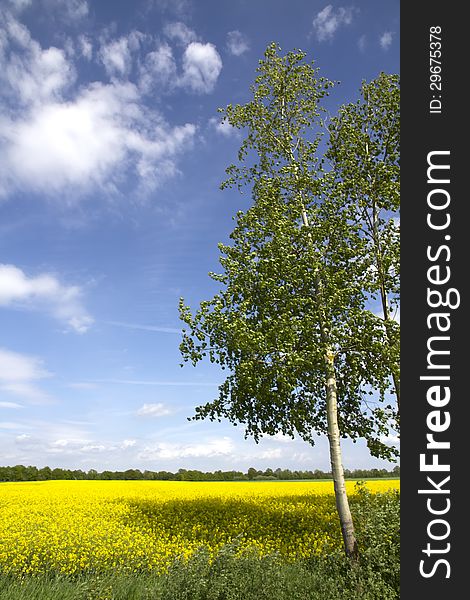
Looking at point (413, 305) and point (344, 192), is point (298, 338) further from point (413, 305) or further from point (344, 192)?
point (413, 305)

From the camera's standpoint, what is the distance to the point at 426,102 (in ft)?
24.0

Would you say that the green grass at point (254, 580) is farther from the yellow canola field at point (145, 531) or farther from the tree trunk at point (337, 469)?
the yellow canola field at point (145, 531)

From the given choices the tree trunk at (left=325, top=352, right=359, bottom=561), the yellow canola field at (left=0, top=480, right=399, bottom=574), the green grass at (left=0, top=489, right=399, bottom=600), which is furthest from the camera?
the yellow canola field at (left=0, top=480, right=399, bottom=574)

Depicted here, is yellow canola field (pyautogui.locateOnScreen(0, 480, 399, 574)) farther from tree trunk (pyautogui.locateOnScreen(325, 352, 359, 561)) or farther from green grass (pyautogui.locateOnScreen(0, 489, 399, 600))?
tree trunk (pyautogui.locateOnScreen(325, 352, 359, 561))

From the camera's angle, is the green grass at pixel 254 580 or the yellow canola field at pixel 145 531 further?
the yellow canola field at pixel 145 531

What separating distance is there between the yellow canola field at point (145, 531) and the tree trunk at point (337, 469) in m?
1.45

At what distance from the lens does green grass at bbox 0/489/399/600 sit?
10344 millimetres

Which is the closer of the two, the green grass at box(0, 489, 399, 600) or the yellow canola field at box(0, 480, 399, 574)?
the green grass at box(0, 489, 399, 600)

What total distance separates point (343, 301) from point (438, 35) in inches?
351

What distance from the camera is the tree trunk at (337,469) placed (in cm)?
1381

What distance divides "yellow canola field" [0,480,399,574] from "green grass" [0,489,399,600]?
101cm

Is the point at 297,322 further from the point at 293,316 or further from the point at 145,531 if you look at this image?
the point at 145,531

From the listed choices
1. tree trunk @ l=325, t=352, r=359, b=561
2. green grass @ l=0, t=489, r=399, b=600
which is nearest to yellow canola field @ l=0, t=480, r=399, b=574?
green grass @ l=0, t=489, r=399, b=600

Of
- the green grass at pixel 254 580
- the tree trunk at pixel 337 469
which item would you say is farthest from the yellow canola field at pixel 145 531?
the tree trunk at pixel 337 469
